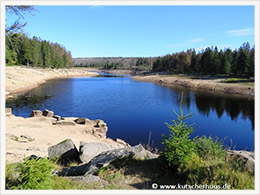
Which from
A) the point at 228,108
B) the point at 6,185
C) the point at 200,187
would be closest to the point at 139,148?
the point at 200,187

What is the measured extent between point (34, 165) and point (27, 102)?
28683mm

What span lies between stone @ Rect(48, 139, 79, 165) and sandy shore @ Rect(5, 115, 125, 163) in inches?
35.1

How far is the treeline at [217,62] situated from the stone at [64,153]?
5836 cm

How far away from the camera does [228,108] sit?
28859 mm

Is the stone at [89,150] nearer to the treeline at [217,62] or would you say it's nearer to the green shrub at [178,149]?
the green shrub at [178,149]

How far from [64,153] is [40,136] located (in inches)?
226

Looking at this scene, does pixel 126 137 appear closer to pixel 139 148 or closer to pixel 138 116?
pixel 138 116

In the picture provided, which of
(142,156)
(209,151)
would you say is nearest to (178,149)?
(209,151)

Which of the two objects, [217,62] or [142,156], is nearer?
[142,156]

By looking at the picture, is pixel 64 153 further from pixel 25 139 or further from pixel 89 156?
pixel 25 139

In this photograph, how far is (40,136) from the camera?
13.9 m

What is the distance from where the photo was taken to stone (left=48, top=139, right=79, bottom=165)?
30.0ft

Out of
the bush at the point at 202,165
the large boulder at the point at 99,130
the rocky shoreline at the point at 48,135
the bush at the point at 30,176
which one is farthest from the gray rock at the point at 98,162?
the large boulder at the point at 99,130

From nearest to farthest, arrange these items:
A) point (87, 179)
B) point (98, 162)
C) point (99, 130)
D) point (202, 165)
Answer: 1. point (87, 179)
2. point (202, 165)
3. point (98, 162)
4. point (99, 130)
